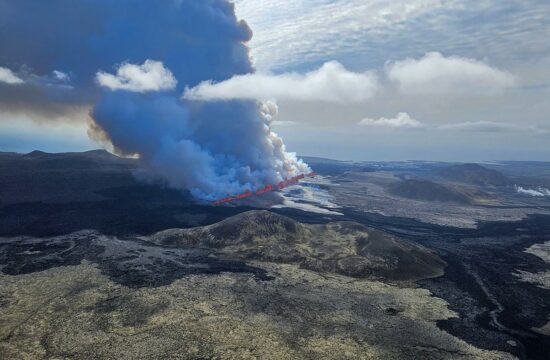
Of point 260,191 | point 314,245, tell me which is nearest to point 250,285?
point 314,245

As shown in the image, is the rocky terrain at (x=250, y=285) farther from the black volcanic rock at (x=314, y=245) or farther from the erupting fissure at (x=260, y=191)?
the erupting fissure at (x=260, y=191)

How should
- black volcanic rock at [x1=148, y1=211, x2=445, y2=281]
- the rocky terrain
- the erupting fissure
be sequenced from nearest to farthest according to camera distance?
the rocky terrain, black volcanic rock at [x1=148, y1=211, x2=445, y2=281], the erupting fissure

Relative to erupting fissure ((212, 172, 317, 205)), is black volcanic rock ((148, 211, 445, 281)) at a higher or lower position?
lower

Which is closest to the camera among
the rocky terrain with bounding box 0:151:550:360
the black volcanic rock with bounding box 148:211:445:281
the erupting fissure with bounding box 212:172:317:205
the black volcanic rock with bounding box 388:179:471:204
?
the rocky terrain with bounding box 0:151:550:360

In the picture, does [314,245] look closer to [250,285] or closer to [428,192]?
[250,285]

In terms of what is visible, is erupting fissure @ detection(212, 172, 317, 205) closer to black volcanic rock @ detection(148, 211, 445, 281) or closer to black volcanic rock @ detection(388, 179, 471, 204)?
black volcanic rock @ detection(148, 211, 445, 281)

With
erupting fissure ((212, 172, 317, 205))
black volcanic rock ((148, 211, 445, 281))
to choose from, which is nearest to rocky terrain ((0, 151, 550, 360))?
black volcanic rock ((148, 211, 445, 281))

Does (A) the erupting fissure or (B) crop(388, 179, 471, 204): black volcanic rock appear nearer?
(A) the erupting fissure

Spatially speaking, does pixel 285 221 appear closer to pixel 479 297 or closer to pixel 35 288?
pixel 479 297
